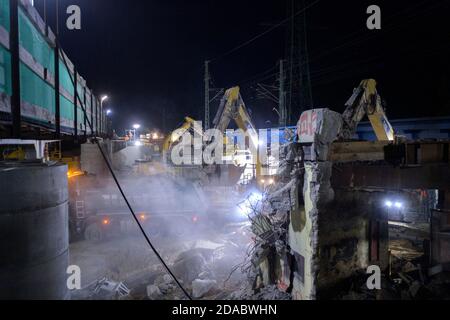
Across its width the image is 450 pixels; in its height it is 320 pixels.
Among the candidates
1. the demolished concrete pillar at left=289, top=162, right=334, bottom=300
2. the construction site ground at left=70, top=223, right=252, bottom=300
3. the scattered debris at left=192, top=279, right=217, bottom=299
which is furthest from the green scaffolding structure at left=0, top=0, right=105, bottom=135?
the scattered debris at left=192, top=279, right=217, bottom=299

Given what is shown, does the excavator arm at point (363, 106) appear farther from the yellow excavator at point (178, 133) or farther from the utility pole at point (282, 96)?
the utility pole at point (282, 96)

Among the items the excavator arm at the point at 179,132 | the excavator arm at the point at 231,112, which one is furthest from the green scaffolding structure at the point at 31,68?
the excavator arm at the point at 179,132

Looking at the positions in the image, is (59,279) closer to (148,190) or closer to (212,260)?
(212,260)

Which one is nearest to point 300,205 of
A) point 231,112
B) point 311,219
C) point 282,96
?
point 311,219

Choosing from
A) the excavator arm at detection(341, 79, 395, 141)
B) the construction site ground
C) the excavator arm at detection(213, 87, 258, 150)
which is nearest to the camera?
the construction site ground

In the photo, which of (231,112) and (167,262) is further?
(231,112)

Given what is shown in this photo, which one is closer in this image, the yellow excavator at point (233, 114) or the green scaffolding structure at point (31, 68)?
the green scaffolding structure at point (31, 68)

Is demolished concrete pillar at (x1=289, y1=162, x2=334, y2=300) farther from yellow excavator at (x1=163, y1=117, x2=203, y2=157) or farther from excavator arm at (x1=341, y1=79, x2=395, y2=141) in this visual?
yellow excavator at (x1=163, y1=117, x2=203, y2=157)

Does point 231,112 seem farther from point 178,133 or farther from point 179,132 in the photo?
point 178,133

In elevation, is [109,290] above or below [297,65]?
below

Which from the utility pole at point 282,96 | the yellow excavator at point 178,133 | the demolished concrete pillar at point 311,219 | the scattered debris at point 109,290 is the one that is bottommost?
the scattered debris at point 109,290

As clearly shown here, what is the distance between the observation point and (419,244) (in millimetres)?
11852

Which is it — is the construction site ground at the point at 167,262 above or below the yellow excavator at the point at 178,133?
below

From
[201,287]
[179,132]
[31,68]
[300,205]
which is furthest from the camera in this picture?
[179,132]
